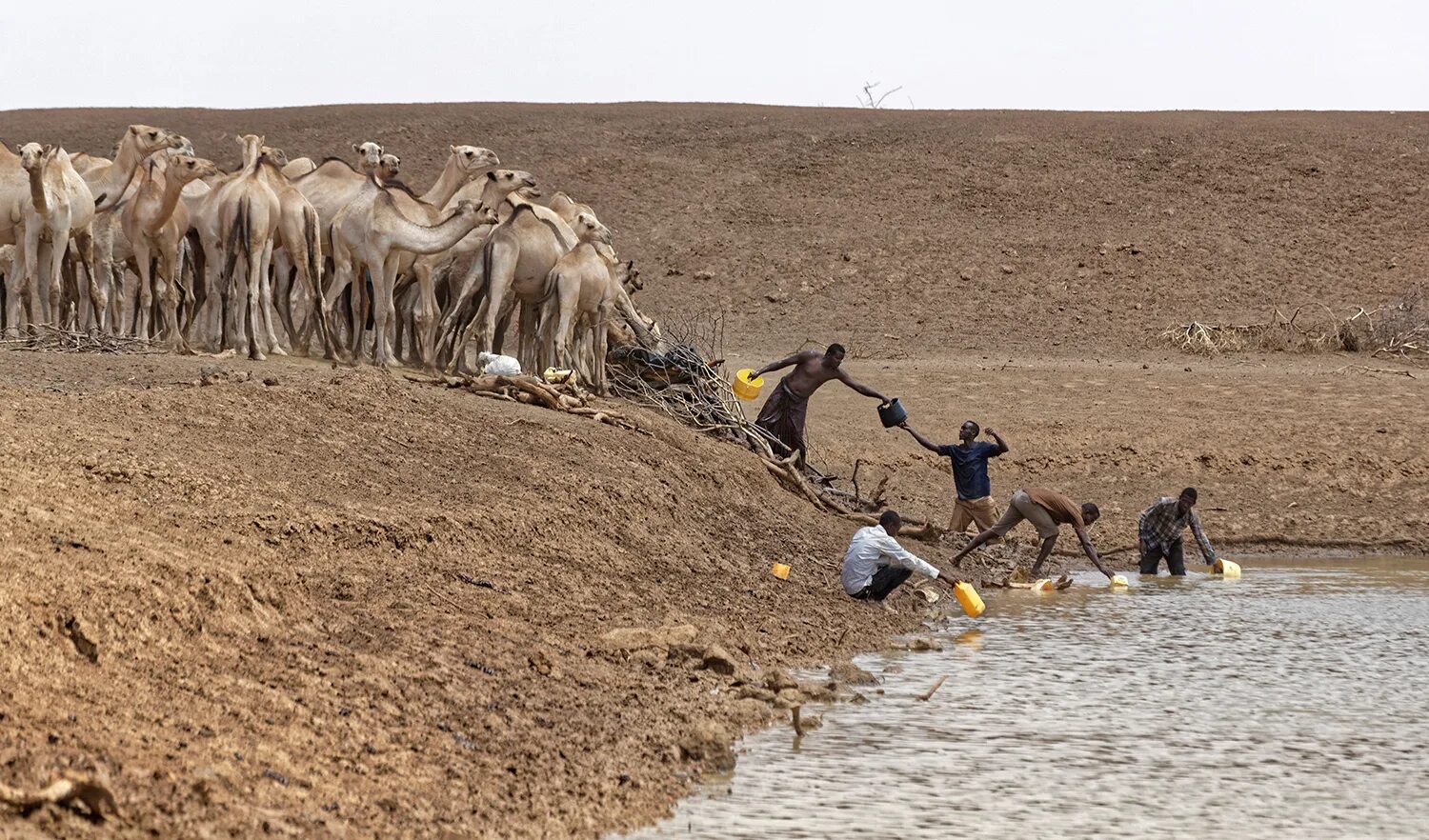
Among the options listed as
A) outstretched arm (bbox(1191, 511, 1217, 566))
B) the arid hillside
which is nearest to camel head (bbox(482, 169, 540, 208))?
outstretched arm (bbox(1191, 511, 1217, 566))

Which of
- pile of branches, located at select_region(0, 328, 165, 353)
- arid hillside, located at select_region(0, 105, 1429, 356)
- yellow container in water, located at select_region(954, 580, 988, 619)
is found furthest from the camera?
arid hillside, located at select_region(0, 105, 1429, 356)

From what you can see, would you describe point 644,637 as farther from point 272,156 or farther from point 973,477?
point 272,156

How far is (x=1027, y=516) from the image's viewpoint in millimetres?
15555

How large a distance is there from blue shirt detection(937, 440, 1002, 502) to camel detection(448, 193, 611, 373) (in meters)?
3.99

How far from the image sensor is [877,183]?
139 feet

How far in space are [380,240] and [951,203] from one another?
25.2m

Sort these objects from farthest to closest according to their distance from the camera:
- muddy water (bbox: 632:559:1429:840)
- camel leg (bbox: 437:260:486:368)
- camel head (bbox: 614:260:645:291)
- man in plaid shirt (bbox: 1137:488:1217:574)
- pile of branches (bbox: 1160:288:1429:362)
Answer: pile of branches (bbox: 1160:288:1429:362)
camel head (bbox: 614:260:645:291)
camel leg (bbox: 437:260:486:368)
man in plaid shirt (bbox: 1137:488:1217:574)
muddy water (bbox: 632:559:1429:840)

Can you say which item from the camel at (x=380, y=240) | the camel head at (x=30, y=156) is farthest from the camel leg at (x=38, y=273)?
the camel at (x=380, y=240)

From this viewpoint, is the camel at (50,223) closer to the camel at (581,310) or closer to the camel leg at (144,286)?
A: the camel leg at (144,286)

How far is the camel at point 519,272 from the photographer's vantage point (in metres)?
17.2

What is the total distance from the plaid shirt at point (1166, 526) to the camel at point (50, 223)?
30.5 feet

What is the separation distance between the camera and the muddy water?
24.1 feet

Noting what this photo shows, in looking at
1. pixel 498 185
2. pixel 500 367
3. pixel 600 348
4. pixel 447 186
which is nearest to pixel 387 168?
pixel 447 186

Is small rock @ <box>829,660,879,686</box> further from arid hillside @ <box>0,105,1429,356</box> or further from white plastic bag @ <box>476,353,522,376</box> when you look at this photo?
arid hillside @ <box>0,105,1429,356</box>
